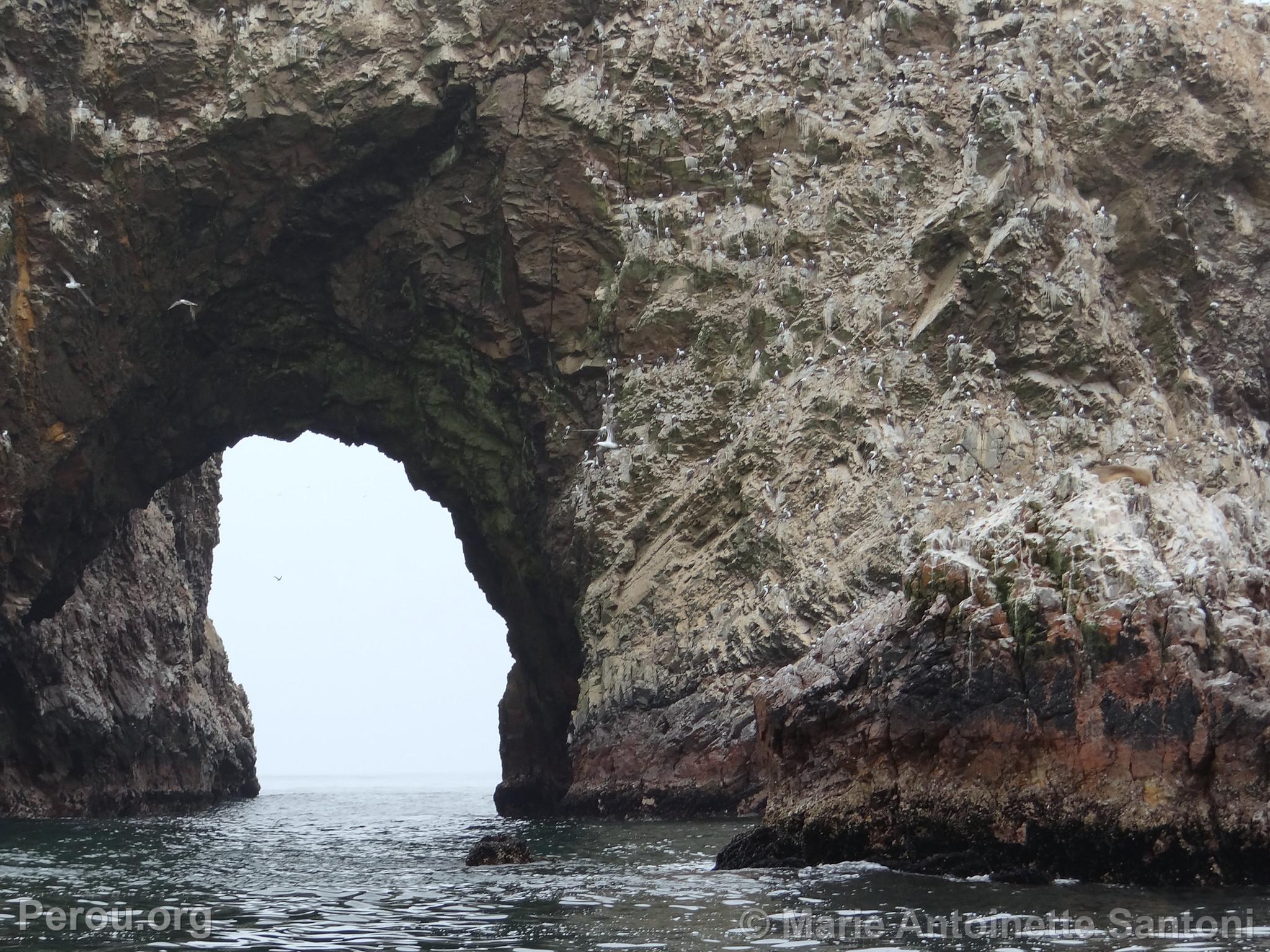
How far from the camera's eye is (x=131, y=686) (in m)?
46.8

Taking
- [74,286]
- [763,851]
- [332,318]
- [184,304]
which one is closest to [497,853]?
[763,851]

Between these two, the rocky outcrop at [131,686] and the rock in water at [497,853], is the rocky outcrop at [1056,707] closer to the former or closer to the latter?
the rock in water at [497,853]

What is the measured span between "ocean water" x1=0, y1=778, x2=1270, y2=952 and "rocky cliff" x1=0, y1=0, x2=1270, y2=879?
1154cm

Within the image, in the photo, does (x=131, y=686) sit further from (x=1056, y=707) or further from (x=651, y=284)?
(x=1056, y=707)

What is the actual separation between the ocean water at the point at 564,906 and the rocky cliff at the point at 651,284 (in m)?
11.5

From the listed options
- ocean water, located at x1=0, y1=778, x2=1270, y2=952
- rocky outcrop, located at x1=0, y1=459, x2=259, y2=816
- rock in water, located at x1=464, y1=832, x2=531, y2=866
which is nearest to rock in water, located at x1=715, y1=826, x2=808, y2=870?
ocean water, located at x1=0, y1=778, x2=1270, y2=952

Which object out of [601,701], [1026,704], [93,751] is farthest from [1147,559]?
[93,751]

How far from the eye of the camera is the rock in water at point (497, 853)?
2378 cm

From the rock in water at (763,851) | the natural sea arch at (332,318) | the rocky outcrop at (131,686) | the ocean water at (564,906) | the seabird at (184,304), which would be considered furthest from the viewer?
the rocky outcrop at (131,686)

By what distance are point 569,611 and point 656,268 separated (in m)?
9.86

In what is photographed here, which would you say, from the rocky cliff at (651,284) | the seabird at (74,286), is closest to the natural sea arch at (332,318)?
the rocky cliff at (651,284)

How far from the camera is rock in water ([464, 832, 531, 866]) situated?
23.8 m

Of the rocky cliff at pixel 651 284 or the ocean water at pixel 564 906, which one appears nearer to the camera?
the ocean water at pixel 564 906

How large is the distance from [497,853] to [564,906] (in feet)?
20.9
